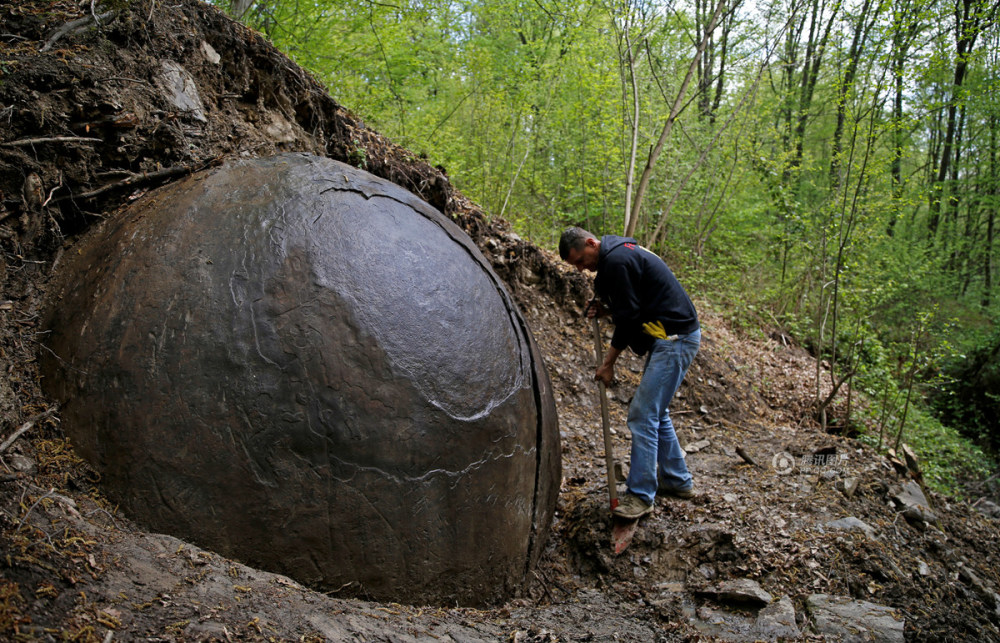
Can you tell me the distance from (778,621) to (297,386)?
2722 mm

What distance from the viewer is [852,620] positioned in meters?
3.05

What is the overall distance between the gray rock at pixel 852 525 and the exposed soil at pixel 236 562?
0.16ft

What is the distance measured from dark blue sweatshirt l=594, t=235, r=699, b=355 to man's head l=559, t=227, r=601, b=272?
5 centimetres

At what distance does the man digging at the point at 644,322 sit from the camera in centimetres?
388

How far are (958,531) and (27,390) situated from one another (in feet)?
20.3

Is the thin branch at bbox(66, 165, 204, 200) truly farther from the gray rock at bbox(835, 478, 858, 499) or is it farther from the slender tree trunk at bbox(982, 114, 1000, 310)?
the slender tree trunk at bbox(982, 114, 1000, 310)

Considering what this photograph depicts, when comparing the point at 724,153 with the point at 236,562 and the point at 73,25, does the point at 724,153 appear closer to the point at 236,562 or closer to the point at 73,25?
the point at 73,25

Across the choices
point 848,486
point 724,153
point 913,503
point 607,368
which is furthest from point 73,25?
point 724,153

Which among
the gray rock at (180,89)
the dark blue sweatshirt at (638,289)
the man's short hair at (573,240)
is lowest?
the dark blue sweatshirt at (638,289)

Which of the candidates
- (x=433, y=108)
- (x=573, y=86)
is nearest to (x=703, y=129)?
(x=573, y=86)

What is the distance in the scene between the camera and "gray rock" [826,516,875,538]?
384cm

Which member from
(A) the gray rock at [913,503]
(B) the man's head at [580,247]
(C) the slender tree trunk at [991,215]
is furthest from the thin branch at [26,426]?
(C) the slender tree trunk at [991,215]

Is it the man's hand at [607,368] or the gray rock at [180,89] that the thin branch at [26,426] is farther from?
the man's hand at [607,368]

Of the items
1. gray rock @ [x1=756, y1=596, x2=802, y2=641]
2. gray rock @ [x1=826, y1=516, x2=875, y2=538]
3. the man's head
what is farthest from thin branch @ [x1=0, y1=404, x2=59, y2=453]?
gray rock @ [x1=826, y1=516, x2=875, y2=538]
